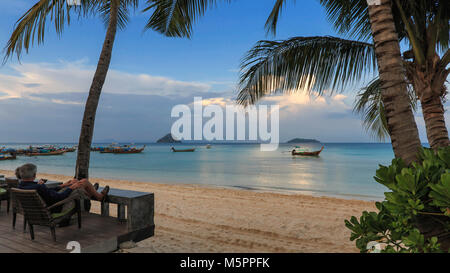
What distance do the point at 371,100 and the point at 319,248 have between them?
3.73 m

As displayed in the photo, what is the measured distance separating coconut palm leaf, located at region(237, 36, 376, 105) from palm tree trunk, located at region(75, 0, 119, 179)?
9.46ft

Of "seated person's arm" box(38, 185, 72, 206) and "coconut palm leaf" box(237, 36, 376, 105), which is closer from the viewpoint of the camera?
"seated person's arm" box(38, 185, 72, 206)

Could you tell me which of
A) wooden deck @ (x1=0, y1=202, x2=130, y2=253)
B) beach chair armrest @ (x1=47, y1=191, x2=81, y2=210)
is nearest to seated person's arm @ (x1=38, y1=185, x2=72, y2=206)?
beach chair armrest @ (x1=47, y1=191, x2=81, y2=210)

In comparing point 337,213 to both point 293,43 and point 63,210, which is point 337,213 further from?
point 63,210

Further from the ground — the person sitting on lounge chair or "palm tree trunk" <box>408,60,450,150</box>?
"palm tree trunk" <box>408,60,450,150</box>

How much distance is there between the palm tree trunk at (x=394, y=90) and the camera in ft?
6.10

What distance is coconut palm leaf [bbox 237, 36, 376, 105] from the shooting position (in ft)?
14.6

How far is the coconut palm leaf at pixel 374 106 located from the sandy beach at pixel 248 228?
8.96 feet

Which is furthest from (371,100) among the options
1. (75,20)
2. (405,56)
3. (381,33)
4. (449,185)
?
(75,20)

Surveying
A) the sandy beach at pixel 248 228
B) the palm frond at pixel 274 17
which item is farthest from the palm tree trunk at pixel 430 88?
the sandy beach at pixel 248 228

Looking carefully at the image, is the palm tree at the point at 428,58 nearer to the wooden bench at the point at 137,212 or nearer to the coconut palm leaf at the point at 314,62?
the coconut palm leaf at the point at 314,62

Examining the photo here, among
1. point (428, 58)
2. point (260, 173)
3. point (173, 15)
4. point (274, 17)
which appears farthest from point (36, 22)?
point (260, 173)

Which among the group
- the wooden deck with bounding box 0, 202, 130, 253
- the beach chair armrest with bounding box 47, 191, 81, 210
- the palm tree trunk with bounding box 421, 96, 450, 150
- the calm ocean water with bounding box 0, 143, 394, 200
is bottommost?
the calm ocean water with bounding box 0, 143, 394, 200

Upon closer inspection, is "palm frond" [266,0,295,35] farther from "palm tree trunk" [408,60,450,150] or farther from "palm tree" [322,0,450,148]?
"palm tree trunk" [408,60,450,150]
